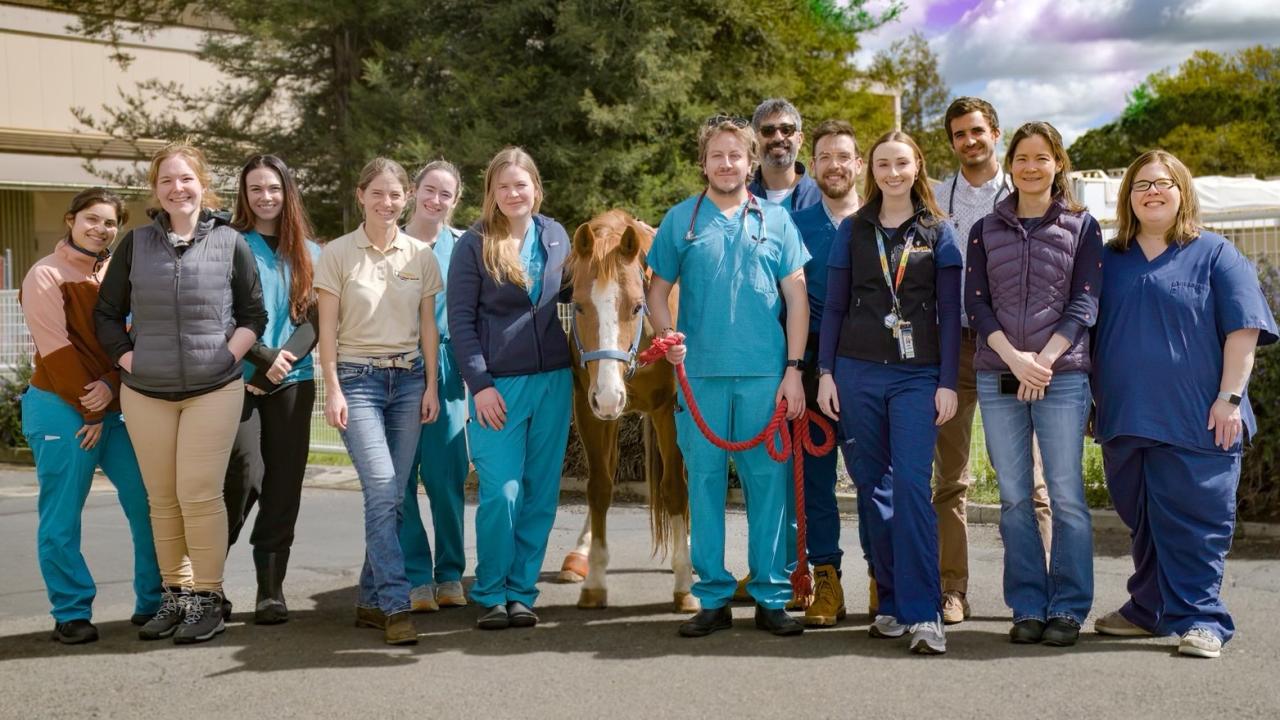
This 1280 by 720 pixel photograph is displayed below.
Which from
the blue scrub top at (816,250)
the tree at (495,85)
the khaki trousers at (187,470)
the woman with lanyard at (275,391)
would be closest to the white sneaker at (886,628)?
the blue scrub top at (816,250)

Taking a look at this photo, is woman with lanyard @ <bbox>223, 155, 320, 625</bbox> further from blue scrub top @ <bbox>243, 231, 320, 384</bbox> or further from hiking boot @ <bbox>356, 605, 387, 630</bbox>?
hiking boot @ <bbox>356, 605, 387, 630</bbox>

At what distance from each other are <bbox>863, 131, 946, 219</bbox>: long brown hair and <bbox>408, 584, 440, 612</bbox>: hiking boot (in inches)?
111

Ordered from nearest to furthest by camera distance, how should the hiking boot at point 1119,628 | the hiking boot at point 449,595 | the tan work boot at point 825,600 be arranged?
the hiking boot at point 1119,628 < the tan work boot at point 825,600 < the hiking boot at point 449,595

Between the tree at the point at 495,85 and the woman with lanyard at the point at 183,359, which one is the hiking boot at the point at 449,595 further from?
the tree at the point at 495,85

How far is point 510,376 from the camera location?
5242 millimetres

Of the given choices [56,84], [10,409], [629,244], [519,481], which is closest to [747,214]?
[629,244]

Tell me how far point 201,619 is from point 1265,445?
6.00 meters

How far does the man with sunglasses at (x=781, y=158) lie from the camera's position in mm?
5465

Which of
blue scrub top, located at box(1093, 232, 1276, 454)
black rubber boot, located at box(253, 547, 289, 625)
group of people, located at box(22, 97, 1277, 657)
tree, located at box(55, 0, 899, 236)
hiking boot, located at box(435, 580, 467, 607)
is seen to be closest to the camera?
blue scrub top, located at box(1093, 232, 1276, 454)

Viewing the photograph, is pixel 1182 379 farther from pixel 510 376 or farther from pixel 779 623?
pixel 510 376

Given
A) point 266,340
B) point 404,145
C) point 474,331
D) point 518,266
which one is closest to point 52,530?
point 266,340

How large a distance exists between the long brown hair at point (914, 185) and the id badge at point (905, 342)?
501 mm

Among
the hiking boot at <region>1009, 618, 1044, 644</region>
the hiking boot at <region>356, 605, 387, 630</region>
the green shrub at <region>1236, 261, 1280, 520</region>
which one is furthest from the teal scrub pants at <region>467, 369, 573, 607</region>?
the green shrub at <region>1236, 261, 1280, 520</region>

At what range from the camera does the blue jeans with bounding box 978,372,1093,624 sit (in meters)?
4.68
